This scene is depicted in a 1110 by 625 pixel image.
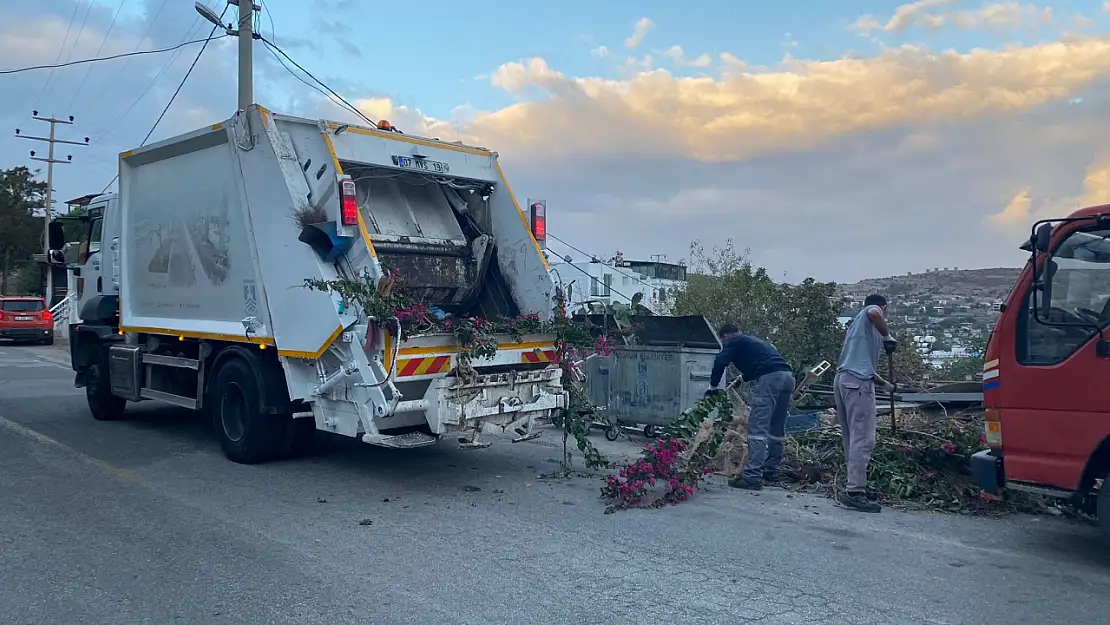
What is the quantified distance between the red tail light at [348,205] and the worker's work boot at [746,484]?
12.6 feet

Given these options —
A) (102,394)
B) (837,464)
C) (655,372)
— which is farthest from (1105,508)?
(102,394)

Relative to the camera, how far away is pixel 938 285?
16984 millimetres

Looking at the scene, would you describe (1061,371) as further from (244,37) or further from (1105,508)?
(244,37)

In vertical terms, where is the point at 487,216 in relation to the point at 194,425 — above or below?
above

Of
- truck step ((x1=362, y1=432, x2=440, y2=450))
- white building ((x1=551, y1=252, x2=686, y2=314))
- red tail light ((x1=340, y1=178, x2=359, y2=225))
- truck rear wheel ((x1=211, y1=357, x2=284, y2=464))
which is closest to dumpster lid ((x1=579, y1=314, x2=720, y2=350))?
white building ((x1=551, y1=252, x2=686, y2=314))

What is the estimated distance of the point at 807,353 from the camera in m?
11.8

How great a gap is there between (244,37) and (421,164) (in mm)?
9590

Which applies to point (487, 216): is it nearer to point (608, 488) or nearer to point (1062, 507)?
point (608, 488)

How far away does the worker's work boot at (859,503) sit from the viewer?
21.8 ft

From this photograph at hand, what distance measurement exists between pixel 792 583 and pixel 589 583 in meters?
1.14

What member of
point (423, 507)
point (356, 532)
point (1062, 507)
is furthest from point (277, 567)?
point (1062, 507)

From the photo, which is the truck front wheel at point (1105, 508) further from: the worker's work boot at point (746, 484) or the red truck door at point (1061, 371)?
the worker's work boot at point (746, 484)

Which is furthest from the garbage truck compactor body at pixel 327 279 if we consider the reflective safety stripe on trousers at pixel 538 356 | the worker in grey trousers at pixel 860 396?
the worker in grey trousers at pixel 860 396

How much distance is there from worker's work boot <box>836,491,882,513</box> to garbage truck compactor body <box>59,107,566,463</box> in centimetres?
252
